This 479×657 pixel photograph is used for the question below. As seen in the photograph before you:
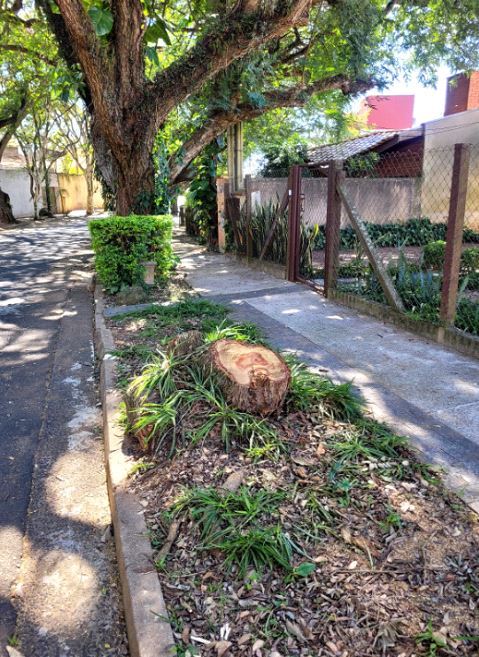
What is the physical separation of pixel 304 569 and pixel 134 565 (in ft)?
2.52

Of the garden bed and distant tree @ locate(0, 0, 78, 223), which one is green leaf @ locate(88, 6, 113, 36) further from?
the garden bed

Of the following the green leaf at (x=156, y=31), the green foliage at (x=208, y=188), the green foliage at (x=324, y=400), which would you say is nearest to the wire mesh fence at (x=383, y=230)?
the green foliage at (x=208, y=188)

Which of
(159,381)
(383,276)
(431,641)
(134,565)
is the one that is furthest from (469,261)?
(134,565)

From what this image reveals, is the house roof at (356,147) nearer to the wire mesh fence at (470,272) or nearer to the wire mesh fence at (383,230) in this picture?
the wire mesh fence at (383,230)

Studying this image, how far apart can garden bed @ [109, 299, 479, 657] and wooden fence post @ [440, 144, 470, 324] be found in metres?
2.14

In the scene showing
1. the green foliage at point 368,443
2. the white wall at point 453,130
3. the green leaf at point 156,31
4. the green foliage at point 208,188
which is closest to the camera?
the green foliage at point 368,443

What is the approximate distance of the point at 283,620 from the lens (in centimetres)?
201

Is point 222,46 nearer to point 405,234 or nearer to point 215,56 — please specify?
point 215,56

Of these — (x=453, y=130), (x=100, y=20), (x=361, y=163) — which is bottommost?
(x=361, y=163)

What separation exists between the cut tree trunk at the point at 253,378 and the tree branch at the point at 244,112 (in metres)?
9.66

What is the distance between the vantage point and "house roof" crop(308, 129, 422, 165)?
53.9ft

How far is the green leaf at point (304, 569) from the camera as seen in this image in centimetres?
218

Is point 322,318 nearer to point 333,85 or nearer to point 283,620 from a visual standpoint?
point 283,620

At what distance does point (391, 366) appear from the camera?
4.68 m
